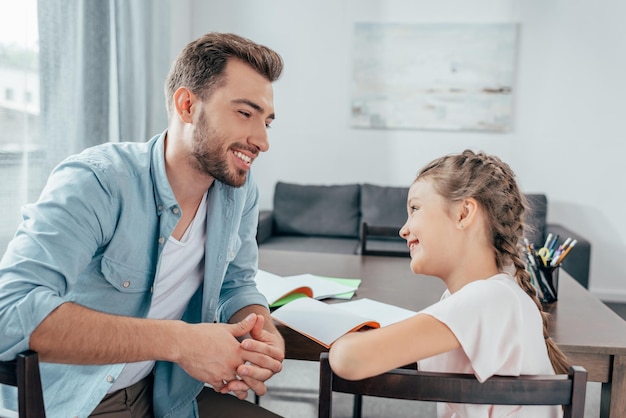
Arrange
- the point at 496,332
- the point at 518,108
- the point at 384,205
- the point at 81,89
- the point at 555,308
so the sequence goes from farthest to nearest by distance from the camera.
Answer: the point at 518,108, the point at 384,205, the point at 81,89, the point at 555,308, the point at 496,332

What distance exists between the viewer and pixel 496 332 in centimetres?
90

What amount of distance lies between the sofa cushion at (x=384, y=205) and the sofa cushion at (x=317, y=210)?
9cm

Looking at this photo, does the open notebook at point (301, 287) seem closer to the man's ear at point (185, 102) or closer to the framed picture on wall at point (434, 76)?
the man's ear at point (185, 102)

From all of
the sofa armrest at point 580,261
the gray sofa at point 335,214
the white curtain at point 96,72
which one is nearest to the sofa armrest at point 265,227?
the gray sofa at point 335,214

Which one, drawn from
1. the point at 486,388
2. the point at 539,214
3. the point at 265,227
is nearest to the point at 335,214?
the point at 265,227

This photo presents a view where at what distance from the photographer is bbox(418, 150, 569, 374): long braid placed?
1087 mm

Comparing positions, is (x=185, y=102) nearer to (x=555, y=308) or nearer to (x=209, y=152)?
(x=209, y=152)

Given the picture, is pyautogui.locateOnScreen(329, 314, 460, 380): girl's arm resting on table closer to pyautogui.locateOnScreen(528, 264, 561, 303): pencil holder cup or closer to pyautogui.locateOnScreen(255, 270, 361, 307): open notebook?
pyautogui.locateOnScreen(255, 270, 361, 307): open notebook

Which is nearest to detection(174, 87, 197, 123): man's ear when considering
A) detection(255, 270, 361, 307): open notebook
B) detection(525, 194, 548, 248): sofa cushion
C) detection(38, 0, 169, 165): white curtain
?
detection(255, 270, 361, 307): open notebook

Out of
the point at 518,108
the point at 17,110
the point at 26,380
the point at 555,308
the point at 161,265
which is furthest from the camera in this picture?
the point at 518,108

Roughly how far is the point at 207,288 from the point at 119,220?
257mm

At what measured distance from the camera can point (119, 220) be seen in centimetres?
113

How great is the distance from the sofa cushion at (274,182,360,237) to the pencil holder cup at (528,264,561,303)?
8.33ft

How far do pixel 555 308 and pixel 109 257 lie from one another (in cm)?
103
